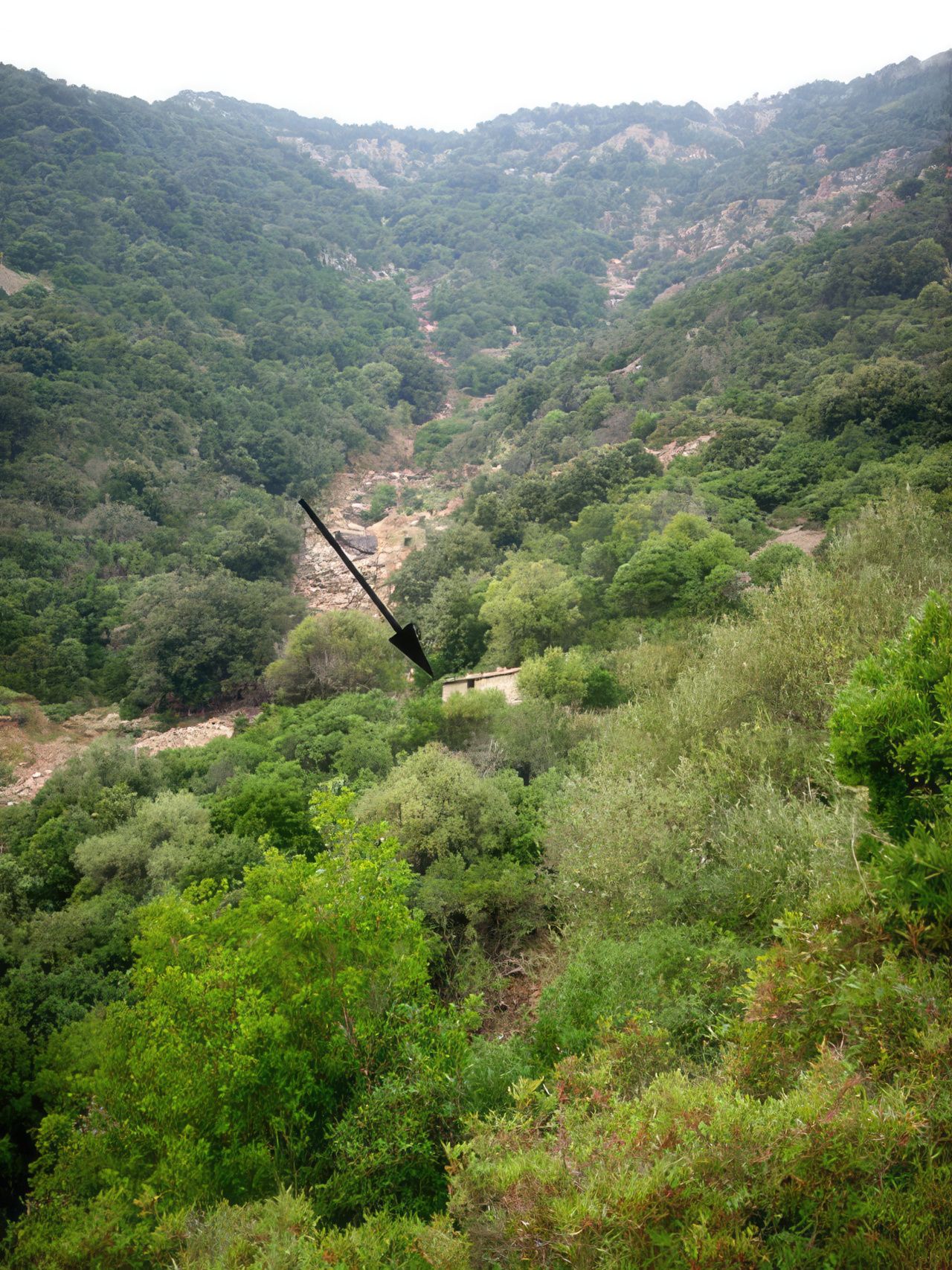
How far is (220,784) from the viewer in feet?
75.9

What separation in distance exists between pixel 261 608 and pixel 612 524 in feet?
64.8

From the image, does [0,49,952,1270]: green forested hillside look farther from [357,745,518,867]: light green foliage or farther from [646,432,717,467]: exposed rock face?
[646,432,717,467]: exposed rock face

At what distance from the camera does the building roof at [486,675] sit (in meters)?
27.2

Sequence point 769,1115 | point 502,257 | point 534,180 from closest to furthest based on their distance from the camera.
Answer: point 769,1115 < point 502,257 < point 534,180

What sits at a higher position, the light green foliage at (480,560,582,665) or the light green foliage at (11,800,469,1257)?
the light green foliage at (11,800,469,1257)

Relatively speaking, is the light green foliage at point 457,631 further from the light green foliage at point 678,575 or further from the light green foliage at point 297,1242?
the light green foliage at point 297,1242

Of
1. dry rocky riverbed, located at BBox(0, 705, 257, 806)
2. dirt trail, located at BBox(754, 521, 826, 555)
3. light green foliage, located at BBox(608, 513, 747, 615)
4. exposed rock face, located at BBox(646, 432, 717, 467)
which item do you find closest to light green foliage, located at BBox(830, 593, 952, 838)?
light green foliage, located at BBox(608, 513, 747, 615)

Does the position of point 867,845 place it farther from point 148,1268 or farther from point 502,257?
point 502,257

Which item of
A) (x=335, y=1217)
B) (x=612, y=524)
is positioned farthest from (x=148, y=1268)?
(x=612, y=524)

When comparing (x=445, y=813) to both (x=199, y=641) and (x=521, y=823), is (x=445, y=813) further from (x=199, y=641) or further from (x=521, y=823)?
(x=199, y=641)

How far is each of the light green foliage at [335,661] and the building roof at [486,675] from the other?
184 inches

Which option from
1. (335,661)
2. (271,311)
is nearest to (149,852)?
(335,661)

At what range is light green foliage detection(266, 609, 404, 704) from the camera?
32.4 m

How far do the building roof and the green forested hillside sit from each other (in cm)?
83
